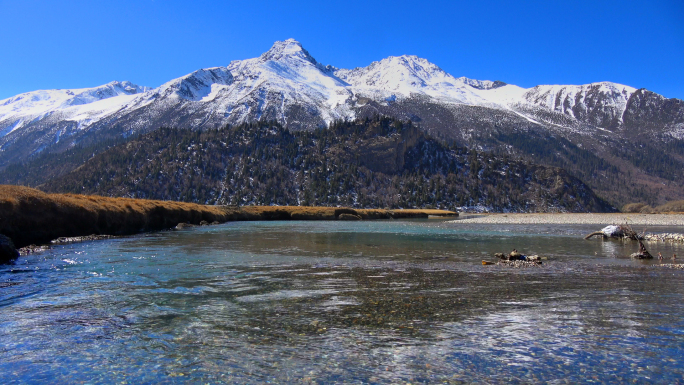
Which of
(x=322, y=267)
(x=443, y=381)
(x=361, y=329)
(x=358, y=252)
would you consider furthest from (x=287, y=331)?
(x=358, y=252)

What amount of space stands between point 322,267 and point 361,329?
12.2 meters

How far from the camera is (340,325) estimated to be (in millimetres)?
11766

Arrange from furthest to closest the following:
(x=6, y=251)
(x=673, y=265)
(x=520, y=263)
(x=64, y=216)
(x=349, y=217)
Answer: (x=349, y=217), (x=64, y=216), (x=520, y=263), (x=6, y=251), (x=673, y=265)

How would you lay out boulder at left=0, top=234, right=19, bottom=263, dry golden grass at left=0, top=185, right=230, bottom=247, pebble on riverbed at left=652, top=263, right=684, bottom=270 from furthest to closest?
1. dry golden grass at left=0, top=185, right=230, bottom=247
2. boulder at left=0, top=234, right=19, bottom=263
3. pebble on riverbed at left=652, top=263, right=684, bottom=270

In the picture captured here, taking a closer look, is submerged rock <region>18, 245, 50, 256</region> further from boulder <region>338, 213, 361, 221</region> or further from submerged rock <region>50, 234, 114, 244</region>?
boulder <region>338, 213, 361, 221</region>

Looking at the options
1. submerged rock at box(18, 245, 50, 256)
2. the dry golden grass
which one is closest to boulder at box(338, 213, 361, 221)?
the dry golden grass

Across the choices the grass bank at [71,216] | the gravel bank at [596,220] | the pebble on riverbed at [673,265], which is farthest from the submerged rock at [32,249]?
the gravel bank at [596,220]

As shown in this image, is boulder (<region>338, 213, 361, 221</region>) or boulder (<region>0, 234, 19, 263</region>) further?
boulder (<region>338, 213, 361, 221</region>)

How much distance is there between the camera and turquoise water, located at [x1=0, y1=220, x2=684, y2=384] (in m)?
8.57

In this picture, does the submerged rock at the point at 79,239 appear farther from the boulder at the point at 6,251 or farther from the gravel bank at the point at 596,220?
the gravel bank at the point at 596,220

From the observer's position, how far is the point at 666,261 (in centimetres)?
2503

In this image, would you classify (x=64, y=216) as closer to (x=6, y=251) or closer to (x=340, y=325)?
(x=6, y=251)

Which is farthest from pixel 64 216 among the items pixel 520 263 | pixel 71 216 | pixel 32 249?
pixel 520 263

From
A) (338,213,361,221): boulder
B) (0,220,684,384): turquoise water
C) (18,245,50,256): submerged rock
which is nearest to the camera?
(0,220,684,384): turquoise water
